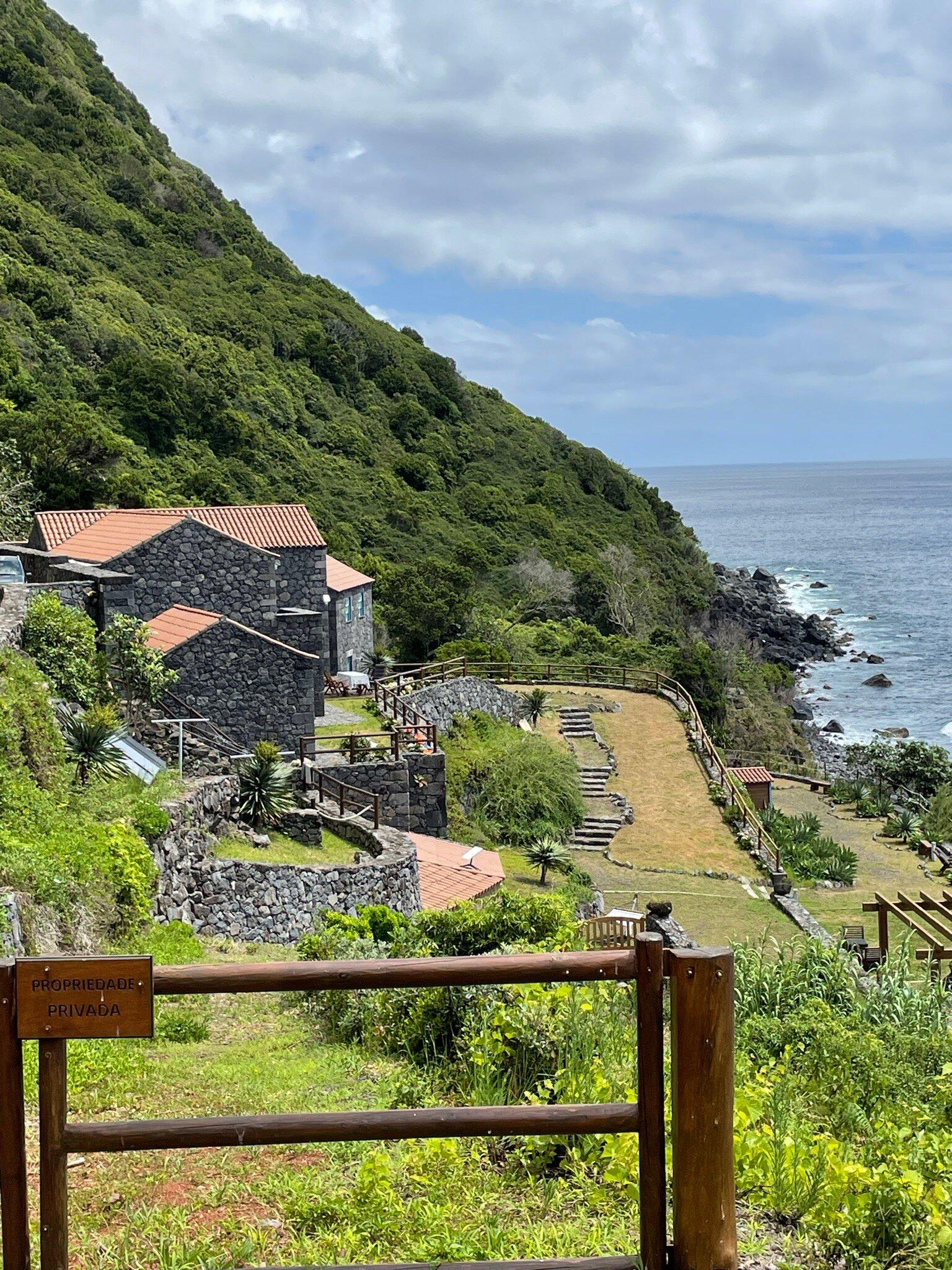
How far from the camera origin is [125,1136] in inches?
146

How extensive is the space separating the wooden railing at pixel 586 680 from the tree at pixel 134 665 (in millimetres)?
8120

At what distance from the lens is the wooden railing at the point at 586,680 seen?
29.4m

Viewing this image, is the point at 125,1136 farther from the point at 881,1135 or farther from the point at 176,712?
the point at 176,712

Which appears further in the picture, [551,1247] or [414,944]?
[414,944]

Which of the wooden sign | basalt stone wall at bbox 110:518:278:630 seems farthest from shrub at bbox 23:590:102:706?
the wooden sign

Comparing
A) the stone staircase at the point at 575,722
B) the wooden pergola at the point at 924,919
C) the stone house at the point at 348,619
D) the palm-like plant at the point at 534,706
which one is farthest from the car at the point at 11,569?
the wooden pergola at the point at 924,919

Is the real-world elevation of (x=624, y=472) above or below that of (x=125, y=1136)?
above

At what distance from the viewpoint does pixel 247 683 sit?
22953mm

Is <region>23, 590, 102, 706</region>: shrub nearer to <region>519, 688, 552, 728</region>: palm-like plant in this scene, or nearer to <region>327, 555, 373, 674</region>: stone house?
<region>327, 555, 373, 674</region>: stone house

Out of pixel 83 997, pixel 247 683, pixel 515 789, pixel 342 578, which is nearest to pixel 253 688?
pixel 247 683

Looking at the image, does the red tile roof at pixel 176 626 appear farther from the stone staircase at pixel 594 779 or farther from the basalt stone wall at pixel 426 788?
the stone staircase at pixel 594 779

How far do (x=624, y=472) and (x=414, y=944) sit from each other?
84.5 meters

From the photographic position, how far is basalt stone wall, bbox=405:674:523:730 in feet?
98.6

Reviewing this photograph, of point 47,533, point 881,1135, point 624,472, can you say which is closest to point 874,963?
point 881,1135
